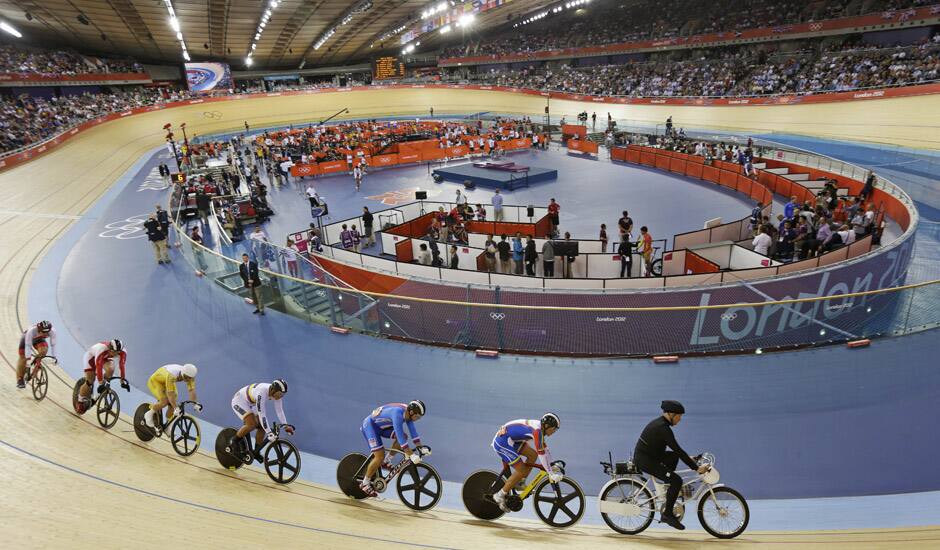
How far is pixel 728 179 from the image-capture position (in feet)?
74.0

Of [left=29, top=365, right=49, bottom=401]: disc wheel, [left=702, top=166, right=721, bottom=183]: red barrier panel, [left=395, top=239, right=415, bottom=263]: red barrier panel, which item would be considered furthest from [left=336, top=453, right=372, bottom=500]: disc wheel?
[left=702, top=166, right=721, bottom=183]: red barrier panel

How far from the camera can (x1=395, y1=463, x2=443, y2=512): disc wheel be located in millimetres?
5523

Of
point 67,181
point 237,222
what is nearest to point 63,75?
point 67,181

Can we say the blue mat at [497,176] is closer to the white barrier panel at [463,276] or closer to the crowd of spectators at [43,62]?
the white barrier panel at [463,276]

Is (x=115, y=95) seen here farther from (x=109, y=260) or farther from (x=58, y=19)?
(x=109, y=260)

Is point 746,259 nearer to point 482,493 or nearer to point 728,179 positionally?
point 482,493

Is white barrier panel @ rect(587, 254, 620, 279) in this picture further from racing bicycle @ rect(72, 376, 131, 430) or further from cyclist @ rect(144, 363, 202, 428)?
racing bicycle @ rect(72, 376, 131, 430)

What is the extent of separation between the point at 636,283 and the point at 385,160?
23.5 metres

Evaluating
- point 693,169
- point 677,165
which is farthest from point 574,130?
point 693,169

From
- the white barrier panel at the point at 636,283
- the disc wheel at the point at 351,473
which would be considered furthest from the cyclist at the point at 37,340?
the white barrier panel at the point at 636,283

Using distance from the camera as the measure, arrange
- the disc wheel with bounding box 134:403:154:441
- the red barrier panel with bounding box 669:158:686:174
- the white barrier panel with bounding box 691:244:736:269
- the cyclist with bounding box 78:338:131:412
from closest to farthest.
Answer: the disc wheel with bounding box 134:403:154:441, the cyclist with bounding box 78:338:131:412, the white barrier panel with bounding box 691:244:736:269, the red barrier panel with bounding box 669:158:686:174

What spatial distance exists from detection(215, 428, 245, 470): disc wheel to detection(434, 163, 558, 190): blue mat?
63.0ft

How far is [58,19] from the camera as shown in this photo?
4056 centimetres

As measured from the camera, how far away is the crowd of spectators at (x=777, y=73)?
2816cm
